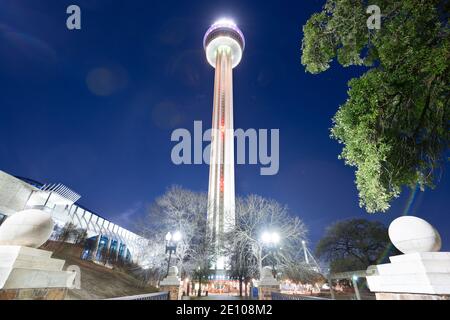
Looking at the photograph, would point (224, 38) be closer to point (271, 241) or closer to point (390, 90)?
point (271, 241)

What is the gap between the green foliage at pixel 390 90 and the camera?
535 centimetres

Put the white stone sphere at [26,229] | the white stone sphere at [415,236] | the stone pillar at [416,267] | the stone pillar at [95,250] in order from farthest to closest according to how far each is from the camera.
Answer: the stone pillar at [95,250] < the white stone sphere at [26,229] < the white stone sphere at [415,236] < the stone pillar at [416,267]

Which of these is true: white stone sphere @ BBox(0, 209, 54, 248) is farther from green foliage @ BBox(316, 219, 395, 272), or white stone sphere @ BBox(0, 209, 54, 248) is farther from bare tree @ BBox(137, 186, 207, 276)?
green foliage @ BBox(316, 219, 395, 272)

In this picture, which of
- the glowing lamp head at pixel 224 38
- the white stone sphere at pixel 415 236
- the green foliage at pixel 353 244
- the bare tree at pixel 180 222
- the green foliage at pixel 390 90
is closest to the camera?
the white stone sphere at pixel 415 236

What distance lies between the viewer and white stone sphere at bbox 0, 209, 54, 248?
3.60 metres

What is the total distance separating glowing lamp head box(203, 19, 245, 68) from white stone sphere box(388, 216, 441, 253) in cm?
7525

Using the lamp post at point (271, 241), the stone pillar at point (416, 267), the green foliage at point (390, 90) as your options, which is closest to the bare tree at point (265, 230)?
the lamp post at point (271, 241)

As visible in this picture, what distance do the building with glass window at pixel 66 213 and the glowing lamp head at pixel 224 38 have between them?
59.1 metres

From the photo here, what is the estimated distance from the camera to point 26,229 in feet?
12.0

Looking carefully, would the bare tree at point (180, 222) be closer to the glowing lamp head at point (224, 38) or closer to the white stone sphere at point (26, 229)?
the white stone sphere at point (26, 229)

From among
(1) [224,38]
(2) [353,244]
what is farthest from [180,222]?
(1) [224,38]

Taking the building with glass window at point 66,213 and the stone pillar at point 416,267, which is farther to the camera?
the building with glass window at point 66,213

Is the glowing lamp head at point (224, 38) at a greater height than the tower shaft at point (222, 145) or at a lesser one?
greater
